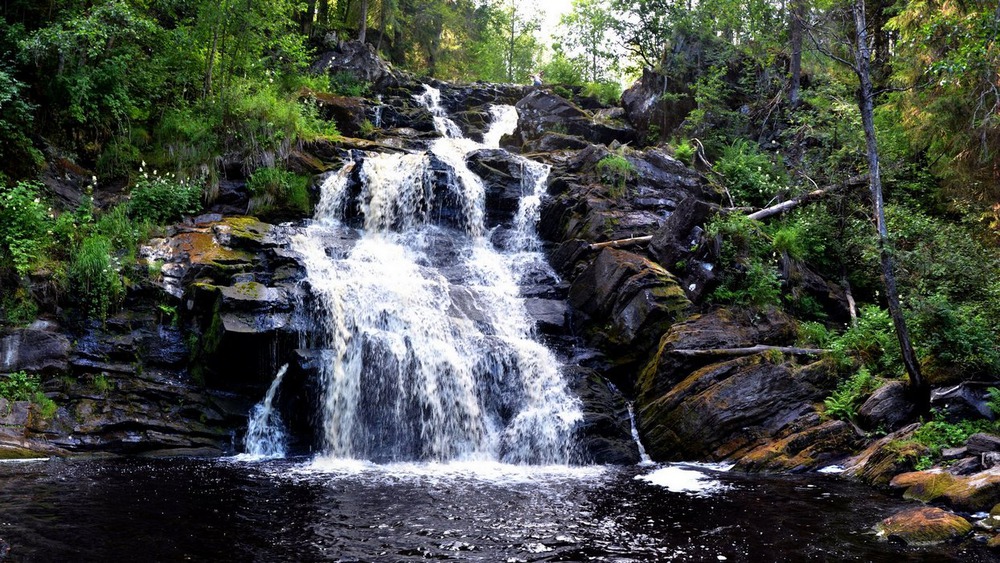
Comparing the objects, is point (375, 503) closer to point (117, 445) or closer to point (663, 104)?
point (117, 445)

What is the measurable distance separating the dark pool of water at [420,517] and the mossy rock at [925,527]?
221 mm

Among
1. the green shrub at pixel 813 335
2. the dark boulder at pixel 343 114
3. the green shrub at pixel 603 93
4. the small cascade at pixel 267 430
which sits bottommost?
the small cascade at pixel 267 430

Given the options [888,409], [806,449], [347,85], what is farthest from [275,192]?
[888,409]

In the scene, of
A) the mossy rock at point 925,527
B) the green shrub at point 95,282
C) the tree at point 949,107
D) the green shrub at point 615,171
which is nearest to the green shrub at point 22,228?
the green shrub at point 95,282

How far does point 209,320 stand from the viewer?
12594mm

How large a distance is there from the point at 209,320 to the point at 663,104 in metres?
19.7

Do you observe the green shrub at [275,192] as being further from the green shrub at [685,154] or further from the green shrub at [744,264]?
the green shrub at [685,154]

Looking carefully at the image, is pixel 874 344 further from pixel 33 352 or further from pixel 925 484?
pixel 33 352

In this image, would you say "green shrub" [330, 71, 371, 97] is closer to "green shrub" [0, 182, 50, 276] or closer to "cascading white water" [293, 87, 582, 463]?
"cascading white water" [293, 87, 582, 463]

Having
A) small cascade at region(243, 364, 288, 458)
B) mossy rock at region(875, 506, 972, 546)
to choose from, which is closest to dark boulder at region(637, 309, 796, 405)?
mossy rock at region(875, 506, 972, 546)

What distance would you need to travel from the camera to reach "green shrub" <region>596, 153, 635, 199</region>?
59.7ft

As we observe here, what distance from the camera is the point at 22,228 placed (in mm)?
12578

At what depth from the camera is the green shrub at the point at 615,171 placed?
59.7ft

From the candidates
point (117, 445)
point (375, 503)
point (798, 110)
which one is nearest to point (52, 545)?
point (375, 503)
